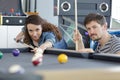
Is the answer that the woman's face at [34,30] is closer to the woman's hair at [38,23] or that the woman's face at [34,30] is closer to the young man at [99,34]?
the woman's hair at [38,23]

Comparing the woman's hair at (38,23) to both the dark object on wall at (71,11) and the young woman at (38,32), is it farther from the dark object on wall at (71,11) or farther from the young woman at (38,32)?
the dark object on wall at (71,11)

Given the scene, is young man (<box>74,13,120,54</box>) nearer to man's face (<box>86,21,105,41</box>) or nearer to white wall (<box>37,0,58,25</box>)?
man's face (<box>86,21,105,41</box>)

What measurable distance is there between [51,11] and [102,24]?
2.15 meters

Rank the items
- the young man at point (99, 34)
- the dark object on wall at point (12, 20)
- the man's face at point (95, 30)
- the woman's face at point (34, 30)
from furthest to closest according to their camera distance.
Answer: the dark object on wall at point (12, 20)
the woman's face at point (34, 30)
the man's face at point (95, 30)
the young man at point (99, 34)

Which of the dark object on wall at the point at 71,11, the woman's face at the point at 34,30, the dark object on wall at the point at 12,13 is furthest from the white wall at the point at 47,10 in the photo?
the woman's face at the point at 34,30

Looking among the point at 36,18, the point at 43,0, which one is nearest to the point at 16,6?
the point at 43,0

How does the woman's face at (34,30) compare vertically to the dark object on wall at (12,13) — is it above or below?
below

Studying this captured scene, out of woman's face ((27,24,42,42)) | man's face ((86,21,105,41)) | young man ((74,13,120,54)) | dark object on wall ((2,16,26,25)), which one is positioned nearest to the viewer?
young man ((74,13,120,54))

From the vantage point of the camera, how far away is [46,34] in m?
3.33

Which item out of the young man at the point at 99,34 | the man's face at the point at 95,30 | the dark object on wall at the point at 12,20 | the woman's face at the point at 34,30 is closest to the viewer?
Answer: the young man at the point at 99,34

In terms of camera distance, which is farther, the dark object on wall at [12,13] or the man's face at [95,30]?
the dark object on wall at [12,13]

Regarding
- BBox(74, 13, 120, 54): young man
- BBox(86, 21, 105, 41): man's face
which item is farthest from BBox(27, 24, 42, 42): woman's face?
BBox(86, 21, 105, 41): man's face

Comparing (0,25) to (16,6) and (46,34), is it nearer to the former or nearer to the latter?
(16,6)

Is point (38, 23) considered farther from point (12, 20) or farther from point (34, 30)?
point (12, 20)
